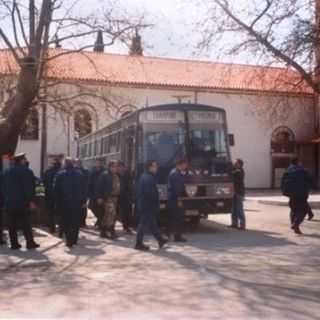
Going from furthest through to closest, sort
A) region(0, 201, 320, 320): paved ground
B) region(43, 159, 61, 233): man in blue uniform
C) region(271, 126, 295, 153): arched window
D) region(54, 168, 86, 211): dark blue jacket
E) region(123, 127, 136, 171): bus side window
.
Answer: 1. region(271, 126, 295, 153): arched window
2. region(123, 127, 136, 171): bus side window
3. region(43, 159, 61, 233): man in blue uniform
4. region(54, 168, 86, 211): dark blue jacket
5. region(0, 201, 320, 320): paved ground

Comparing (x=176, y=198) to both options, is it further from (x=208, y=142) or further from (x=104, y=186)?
(x=208, y=142)

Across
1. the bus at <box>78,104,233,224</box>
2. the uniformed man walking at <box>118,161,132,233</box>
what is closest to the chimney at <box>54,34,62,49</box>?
the bus at <box>78,104,233,224</box>

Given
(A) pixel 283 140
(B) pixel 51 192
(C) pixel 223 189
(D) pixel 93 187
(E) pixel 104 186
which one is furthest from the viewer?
(A) pixel 283 140

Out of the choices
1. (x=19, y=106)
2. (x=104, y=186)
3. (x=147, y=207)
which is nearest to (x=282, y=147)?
(x=19, y=106)

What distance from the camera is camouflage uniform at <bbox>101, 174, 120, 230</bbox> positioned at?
15354 millimetres

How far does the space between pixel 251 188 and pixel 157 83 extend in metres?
9.75

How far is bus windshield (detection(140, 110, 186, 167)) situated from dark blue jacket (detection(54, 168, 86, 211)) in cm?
366

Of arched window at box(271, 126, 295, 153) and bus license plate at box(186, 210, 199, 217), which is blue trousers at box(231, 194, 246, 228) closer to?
bus license plate at box(186, 210, 199, 217)

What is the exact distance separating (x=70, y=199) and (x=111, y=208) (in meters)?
2.00

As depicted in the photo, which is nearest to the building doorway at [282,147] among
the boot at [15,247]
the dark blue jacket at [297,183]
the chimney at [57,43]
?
the chimney at [57,43]

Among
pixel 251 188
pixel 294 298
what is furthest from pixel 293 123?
pixel 294 298

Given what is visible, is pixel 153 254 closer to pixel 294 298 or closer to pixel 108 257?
pixel 108 257

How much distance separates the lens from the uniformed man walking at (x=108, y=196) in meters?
15.3

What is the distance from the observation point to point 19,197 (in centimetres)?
1301
